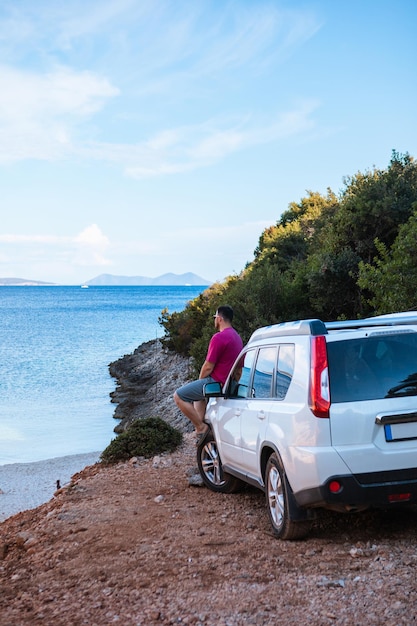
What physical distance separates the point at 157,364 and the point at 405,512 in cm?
2927

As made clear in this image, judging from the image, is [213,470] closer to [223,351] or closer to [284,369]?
[223,351]

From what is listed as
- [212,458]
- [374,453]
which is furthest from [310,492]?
[212,458]

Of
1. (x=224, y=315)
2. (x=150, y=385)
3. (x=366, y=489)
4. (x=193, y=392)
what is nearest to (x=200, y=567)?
(x=366, y=489)

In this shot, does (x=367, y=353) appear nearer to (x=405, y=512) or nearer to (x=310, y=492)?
(x=310, y=492)

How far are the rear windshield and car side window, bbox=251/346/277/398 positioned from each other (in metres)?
1.04

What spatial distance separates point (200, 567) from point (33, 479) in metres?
10.1

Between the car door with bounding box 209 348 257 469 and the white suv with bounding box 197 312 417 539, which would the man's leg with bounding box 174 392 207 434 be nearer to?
the car door with bounding box 209 348 257 469

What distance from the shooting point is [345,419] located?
18.6 feet

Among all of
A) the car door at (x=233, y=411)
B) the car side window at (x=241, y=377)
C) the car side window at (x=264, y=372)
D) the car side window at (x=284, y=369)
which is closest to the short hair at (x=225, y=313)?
the car door at (x=233, y=411)

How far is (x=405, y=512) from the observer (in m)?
7.09

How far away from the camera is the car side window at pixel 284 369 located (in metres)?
6.30

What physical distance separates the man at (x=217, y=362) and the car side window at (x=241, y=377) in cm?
114

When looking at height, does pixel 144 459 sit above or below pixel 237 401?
below

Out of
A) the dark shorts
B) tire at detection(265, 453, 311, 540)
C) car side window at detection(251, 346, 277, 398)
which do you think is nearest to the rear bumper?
tire at detection(265, 453, 311, 540)
